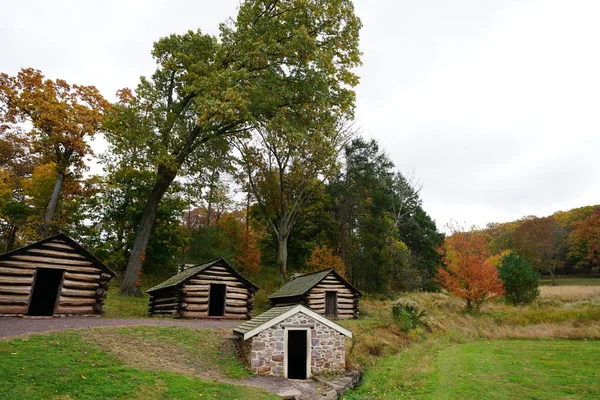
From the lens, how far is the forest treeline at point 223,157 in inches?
869

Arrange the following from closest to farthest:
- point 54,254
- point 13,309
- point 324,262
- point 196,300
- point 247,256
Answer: point 13,309, point 54,254, point 196,300, point 324,262, point 247,256

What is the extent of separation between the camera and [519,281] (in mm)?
27938

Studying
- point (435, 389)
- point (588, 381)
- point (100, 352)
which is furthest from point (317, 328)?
point (588, 381)

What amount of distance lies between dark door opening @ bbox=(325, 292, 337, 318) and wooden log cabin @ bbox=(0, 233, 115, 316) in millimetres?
13459

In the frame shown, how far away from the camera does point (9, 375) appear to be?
7.55 m

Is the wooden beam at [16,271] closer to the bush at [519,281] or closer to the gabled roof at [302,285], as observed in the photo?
the gabled roof at [302,285]

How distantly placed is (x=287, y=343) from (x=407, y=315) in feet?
35.3

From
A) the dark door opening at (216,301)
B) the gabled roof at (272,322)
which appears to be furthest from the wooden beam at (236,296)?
the gabled roof at (272,322)

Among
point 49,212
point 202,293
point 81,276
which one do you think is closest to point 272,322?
point 202,293

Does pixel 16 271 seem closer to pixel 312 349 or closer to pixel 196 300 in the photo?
pixel 196 300

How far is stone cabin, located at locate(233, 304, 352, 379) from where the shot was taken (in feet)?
40.2

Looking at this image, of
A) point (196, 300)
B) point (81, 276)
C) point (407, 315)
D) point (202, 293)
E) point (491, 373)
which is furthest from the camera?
point (407, 315)

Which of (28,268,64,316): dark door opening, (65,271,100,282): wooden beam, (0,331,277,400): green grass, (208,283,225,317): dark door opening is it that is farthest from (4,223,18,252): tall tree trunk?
(0,331,277,400): green grass

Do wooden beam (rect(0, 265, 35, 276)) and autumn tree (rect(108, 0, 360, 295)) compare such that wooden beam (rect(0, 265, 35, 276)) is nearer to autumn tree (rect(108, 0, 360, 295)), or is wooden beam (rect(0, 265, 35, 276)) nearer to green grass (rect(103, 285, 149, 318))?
green grass (rect(103, 285, 149, 318))
